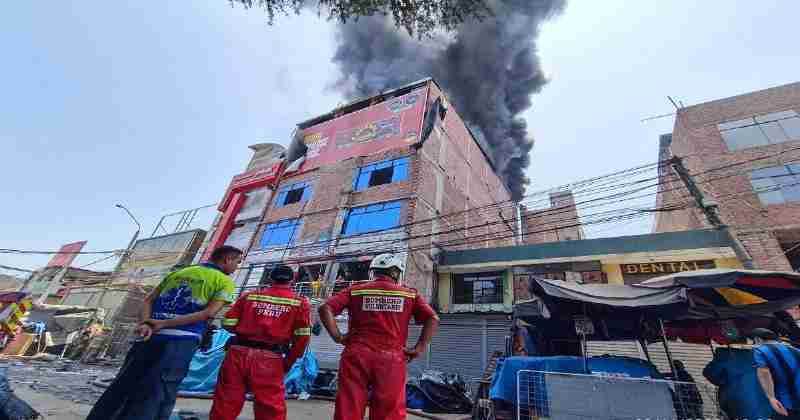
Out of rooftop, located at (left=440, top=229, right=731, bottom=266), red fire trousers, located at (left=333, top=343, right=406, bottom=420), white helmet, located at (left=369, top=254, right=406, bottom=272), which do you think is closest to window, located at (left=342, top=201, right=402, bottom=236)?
rooftop, located at (left=440, top=229, right=731, bottom=266)

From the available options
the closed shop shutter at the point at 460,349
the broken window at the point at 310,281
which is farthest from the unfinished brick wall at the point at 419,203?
the closed shop shutter at the point at 460,349

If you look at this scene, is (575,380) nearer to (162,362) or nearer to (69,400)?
(162,362)

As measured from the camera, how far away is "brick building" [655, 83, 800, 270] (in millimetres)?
11961

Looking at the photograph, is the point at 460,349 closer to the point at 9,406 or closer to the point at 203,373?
the point at 203,373

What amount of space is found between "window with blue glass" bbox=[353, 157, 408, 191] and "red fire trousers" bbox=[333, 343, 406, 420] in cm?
1503

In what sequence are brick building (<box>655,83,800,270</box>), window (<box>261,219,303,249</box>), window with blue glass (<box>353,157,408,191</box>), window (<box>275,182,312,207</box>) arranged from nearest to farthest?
1. brick building (<box>655,83,800,270</box>)
2. window with blue glass (<box>353,157,408,191</box>)
3. window (<box>261,219,303,249</box>)
4. window (<box>275,182,312,207</box>)

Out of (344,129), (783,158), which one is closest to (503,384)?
(783,158)

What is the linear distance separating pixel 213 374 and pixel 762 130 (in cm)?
2322

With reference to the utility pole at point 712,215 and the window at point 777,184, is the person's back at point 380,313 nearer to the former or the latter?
the utility pole at point 712,215

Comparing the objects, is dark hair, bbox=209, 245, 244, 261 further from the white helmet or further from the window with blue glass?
the window with blue glass

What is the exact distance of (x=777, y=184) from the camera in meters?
12.8

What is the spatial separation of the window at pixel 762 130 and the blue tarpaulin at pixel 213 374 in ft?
65.8

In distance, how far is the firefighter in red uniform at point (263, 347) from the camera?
2.54 meters

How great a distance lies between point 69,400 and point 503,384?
655 centimetres
